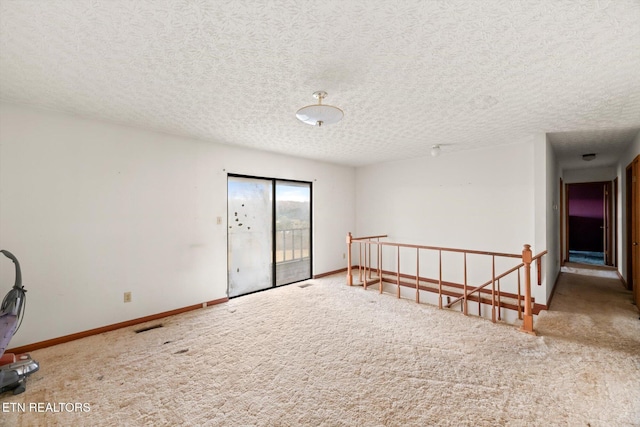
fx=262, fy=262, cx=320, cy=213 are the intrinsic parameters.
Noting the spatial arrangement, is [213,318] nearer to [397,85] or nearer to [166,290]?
[166,290]

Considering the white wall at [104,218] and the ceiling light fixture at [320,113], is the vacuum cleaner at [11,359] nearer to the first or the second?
the white wall at [104,218]

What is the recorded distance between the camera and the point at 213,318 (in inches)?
139

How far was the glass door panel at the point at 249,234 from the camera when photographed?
14.5 ft

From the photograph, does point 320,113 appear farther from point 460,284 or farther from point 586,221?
point 586,221

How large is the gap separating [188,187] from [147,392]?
8.46 feet

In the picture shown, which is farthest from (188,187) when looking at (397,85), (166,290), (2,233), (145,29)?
(397,85)

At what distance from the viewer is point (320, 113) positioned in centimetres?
232

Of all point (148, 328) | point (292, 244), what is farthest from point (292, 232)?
point (148, 328)

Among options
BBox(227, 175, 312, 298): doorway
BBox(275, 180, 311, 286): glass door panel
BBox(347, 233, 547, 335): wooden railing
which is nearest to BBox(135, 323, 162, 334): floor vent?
BBox(227, 175, 312, 298): doorway

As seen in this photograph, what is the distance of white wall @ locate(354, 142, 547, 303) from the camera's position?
4191 millimetres

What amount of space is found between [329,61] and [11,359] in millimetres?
3698

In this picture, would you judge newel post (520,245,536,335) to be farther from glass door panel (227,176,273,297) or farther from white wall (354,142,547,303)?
glass door panel (227,176,273,297)

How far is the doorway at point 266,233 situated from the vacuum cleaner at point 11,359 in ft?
7.69

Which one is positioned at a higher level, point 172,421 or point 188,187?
point 188,187
